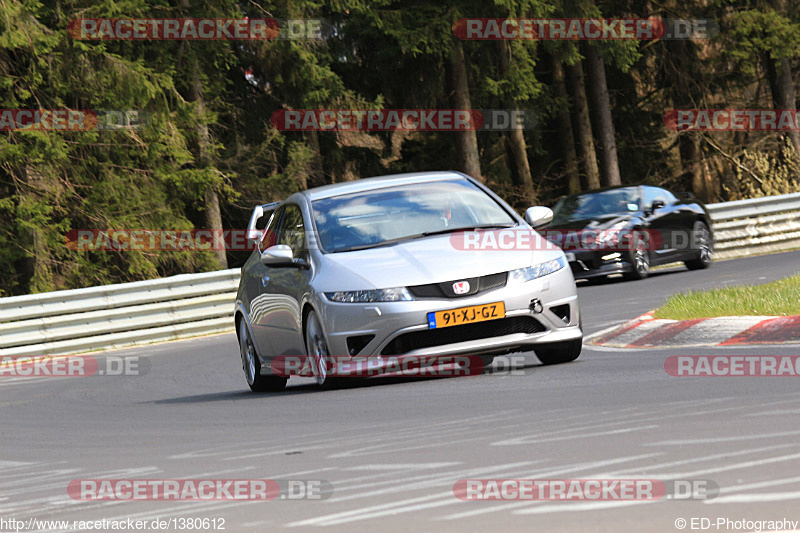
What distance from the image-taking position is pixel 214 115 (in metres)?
28.9

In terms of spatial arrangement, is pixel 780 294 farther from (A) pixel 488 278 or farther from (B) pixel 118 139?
(B) pixel 118 139

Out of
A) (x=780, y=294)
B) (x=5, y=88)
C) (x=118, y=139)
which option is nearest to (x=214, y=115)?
(x=118, y=139)

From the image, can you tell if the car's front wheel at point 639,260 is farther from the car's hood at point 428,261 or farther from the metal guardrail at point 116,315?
the car's hood at point 428,261

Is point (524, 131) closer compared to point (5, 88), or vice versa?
point (5, 88)

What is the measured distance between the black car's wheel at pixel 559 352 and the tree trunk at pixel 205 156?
1961 centimetres

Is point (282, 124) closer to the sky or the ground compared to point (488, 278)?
closer to the sky

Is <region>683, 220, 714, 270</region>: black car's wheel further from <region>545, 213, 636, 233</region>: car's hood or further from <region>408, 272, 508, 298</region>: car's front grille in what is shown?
<region>408, 272, 508, 298</region>: car's front grille

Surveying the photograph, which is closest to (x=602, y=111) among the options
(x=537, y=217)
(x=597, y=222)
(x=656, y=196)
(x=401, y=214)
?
(x=656, y=196)

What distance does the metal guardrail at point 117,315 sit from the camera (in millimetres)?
18953

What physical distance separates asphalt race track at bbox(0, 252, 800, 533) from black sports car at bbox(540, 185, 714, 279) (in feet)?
32.4

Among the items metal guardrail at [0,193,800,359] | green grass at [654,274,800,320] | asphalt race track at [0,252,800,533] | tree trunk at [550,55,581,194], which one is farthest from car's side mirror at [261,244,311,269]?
tree trunk at [550,55,581,194]

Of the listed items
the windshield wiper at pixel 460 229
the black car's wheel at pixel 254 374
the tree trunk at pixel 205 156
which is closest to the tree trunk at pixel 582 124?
the tree trunk at pixel 205 156

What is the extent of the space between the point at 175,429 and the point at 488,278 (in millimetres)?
2456

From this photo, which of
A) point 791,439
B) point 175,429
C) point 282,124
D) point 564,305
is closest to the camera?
point 791,439
